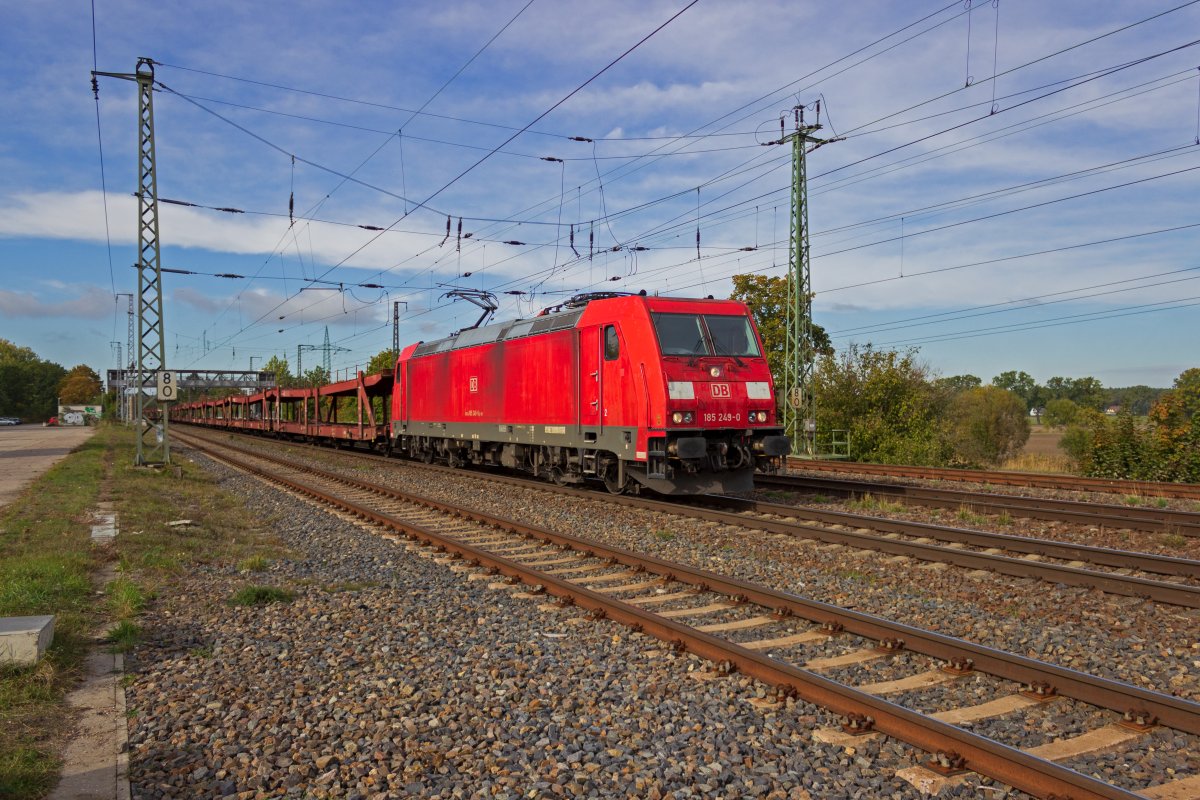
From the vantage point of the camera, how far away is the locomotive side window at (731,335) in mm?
13922

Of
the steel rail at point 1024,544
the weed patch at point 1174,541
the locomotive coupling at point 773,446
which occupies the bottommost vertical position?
the weed patch at point 1174,541

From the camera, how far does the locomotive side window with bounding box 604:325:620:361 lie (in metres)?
13.7

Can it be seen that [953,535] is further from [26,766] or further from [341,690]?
[26,766]

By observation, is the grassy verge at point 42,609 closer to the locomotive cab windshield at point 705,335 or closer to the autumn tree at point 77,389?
the locomotive cab windshield at point 705,335

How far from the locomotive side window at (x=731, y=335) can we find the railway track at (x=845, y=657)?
5.10m

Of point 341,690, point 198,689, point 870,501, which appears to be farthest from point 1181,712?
point 870,501

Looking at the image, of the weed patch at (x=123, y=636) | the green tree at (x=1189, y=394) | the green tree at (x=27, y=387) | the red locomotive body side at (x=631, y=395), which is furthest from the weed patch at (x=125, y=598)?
the green tree at (x=27, y=387)

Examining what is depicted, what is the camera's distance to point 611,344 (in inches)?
547

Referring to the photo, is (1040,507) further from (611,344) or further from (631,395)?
(611,344)

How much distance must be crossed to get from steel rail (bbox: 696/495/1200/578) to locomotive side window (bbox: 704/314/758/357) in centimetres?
283

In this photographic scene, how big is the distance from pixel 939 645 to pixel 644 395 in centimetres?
761

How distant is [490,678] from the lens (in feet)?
18.2

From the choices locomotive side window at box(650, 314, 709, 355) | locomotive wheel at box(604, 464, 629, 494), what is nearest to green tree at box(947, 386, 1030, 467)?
locomotive wheel at box(604, 464, 629, 494)

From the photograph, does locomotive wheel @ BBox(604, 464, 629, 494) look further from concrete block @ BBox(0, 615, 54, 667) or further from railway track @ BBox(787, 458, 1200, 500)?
concrete block @ BBox(0, 615, 54, 667)
